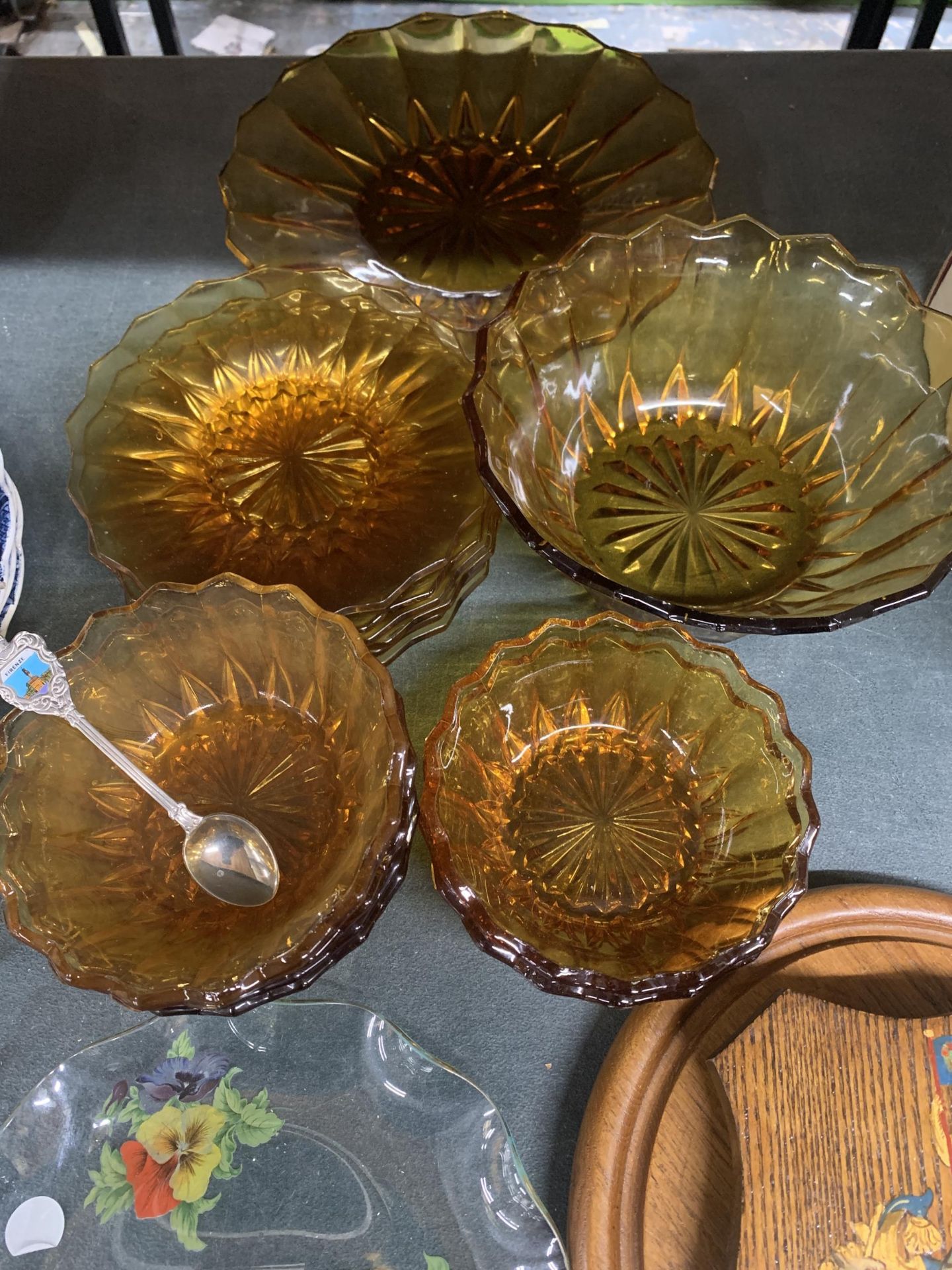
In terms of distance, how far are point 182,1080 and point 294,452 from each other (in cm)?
35

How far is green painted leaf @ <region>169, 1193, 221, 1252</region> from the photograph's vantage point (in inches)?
18.7

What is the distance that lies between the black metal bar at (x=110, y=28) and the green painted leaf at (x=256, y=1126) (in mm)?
1032

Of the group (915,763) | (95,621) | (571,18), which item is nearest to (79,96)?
(95,621)

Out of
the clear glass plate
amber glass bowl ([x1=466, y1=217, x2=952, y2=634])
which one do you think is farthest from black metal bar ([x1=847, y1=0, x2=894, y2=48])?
the clear glass plate

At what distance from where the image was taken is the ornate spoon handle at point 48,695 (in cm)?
46

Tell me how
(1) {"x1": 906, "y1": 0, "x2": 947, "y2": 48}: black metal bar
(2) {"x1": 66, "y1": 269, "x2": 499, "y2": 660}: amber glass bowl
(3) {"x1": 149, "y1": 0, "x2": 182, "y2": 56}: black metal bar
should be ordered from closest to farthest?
(2) {"x1": 66, "y1": 269, "x2": 499, "y2": 660}: amber glass bowl, (1) {"x1": 906, "y1": 0, "x2": 947, "y2": 48}: black metal bar, (3) {"x1": 149, "y1": 0, "x2": 182, "y2": 56}: black metal bar

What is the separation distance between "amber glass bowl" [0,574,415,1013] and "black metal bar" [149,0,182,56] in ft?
3.18

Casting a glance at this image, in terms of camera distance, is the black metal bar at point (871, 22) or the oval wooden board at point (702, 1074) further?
the black metal bar at point (871, 22)

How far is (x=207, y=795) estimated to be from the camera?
0.53 m

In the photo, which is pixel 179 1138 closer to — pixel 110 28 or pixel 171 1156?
pixel 171 1156

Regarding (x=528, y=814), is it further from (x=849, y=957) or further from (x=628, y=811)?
(x=849, y=957)

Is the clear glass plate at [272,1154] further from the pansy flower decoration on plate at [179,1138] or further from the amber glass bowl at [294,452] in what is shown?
the amber glass bowl at [294,452]

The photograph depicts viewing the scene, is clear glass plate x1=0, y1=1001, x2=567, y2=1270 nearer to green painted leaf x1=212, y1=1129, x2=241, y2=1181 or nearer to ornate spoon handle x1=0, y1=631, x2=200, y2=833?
green painted leaf x1=212, y1=1129, x2=241, y2=1181

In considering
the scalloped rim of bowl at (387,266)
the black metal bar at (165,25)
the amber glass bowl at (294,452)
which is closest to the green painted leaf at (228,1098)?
the amber glass bowl at (294,452)
